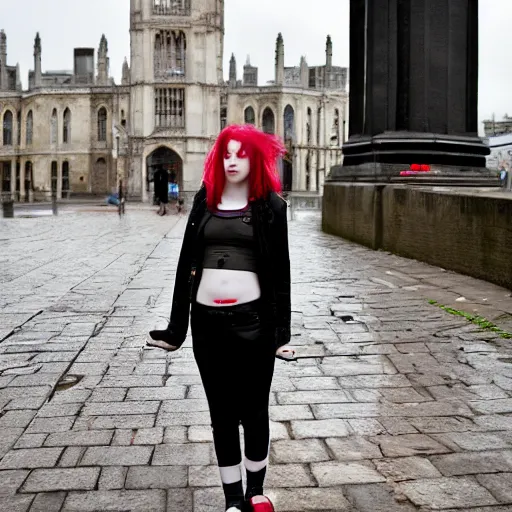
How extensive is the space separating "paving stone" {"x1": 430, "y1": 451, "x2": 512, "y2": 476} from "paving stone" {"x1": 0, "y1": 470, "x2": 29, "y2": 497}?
5.20ft

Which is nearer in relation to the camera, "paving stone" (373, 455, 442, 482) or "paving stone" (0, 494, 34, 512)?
"paving stone" (0, 494, 34, 512)

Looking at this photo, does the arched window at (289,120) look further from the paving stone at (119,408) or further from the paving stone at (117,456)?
the paving stone at (117,456)

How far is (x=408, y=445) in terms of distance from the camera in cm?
351

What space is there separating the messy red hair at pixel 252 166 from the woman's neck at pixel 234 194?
2 centimetres

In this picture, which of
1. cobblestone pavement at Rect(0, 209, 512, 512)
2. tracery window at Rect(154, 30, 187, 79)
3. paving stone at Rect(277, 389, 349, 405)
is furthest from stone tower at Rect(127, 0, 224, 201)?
paving stone at Rect(277, 389, 349, 405)

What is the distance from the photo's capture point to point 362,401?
4.16 m

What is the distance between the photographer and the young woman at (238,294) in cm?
282

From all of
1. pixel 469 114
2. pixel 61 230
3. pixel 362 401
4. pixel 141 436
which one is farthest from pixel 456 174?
pixel 61 230

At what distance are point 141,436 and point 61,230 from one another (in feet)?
53.1

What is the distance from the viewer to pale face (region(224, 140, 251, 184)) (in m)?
2.88

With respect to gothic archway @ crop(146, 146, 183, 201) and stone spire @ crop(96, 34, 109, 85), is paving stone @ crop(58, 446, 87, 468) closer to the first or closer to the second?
gothic archway @ crop(146, 146, 183, 201)

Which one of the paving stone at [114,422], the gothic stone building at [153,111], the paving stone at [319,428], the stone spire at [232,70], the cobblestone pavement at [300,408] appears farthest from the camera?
the stone spire at [232,70]

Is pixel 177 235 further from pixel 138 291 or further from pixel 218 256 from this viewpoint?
pixel 218 256

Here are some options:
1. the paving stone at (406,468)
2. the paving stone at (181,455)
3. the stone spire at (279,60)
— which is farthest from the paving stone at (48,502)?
the stone spire at (279,60)
